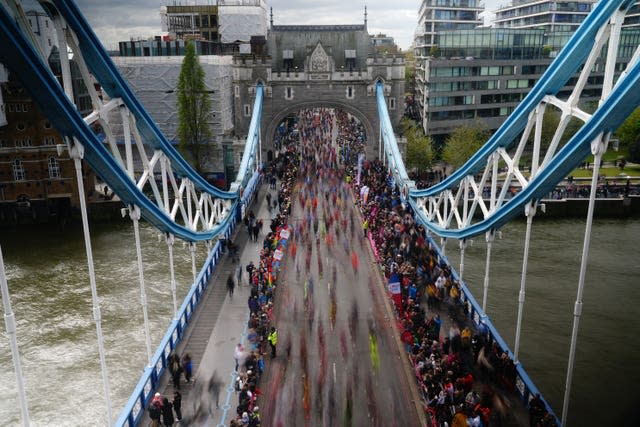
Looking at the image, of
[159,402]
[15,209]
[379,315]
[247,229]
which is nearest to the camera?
[159,402]

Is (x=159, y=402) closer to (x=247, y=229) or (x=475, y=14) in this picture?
(x=247, y=229)

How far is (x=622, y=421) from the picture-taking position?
658 inches

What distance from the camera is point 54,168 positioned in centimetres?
4194

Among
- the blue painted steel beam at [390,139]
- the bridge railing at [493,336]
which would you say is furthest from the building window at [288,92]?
the bridge railing at [493,336]

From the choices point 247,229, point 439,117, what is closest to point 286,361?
point 247,229

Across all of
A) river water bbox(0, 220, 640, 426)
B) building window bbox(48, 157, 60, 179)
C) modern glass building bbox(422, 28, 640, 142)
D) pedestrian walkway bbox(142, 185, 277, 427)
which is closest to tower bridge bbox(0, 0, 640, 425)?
pedestrian walkway bbox(142, 185, 277, 427)

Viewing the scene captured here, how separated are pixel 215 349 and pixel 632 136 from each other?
48.7 m

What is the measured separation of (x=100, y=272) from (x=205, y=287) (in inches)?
372

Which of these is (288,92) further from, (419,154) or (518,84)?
(518,84)

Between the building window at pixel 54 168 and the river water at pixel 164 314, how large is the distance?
5.69m

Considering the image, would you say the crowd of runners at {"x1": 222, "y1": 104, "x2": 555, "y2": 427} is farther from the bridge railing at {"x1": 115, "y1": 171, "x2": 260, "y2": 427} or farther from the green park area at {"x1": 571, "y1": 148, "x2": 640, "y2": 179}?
the green park area at {"x1": 571, "y1": 148, "x2": 640, "y2": 179}

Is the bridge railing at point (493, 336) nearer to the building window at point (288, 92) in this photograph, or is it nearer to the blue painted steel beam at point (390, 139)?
the blue painted steel beam at point (390, 139)

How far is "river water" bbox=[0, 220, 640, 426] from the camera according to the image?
18750 millimetres

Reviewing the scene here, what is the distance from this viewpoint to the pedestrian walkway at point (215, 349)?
1602 cm
